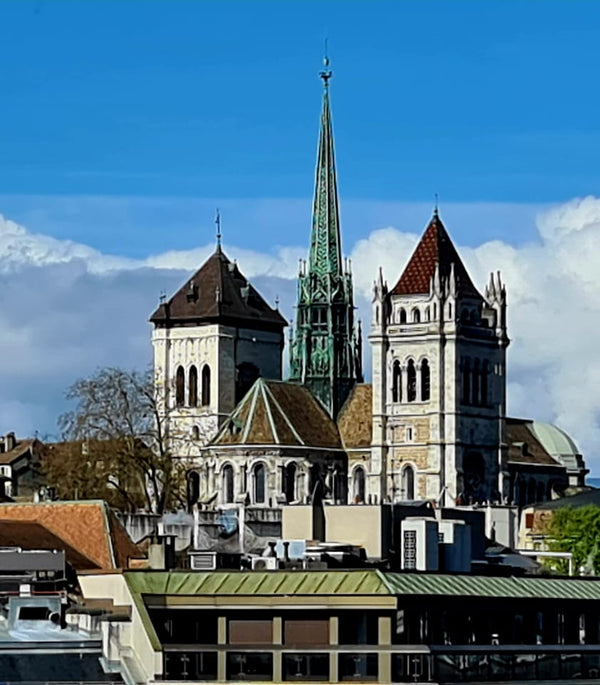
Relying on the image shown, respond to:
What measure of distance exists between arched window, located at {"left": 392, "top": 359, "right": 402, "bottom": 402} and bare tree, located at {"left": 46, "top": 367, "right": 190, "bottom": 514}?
95.5ft

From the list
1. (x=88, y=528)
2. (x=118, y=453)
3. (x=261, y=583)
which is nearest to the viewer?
(x=261, y=583)

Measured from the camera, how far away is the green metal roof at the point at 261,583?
63.0 meters

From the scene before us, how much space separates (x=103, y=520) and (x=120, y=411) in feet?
238

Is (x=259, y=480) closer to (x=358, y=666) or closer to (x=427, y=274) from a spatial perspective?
(x=427, y=274)

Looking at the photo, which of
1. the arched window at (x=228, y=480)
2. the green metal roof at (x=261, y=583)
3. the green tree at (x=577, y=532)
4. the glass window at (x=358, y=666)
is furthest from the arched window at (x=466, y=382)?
the glass window at (x=358, y=666)

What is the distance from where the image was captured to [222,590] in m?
63.2

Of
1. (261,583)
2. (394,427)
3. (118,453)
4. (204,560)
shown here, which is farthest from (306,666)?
(394,427)

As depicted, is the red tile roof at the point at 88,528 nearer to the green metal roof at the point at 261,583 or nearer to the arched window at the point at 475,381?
the green metal roof at the point at 261,583

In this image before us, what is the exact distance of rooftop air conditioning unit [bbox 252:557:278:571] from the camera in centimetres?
6815

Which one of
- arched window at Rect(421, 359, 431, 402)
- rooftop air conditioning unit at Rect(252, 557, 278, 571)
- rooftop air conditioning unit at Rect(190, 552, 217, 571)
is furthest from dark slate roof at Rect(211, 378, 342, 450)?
rooftop air conditioning unit at Rect(252, 557, 278, 571)

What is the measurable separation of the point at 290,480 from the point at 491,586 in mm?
124646

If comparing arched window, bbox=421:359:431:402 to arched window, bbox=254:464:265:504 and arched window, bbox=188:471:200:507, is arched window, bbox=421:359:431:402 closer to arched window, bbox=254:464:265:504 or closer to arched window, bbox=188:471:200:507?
arched window, bbox=254:464:265:504

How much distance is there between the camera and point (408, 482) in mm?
192000

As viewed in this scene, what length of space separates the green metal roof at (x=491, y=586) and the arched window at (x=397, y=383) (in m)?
123
